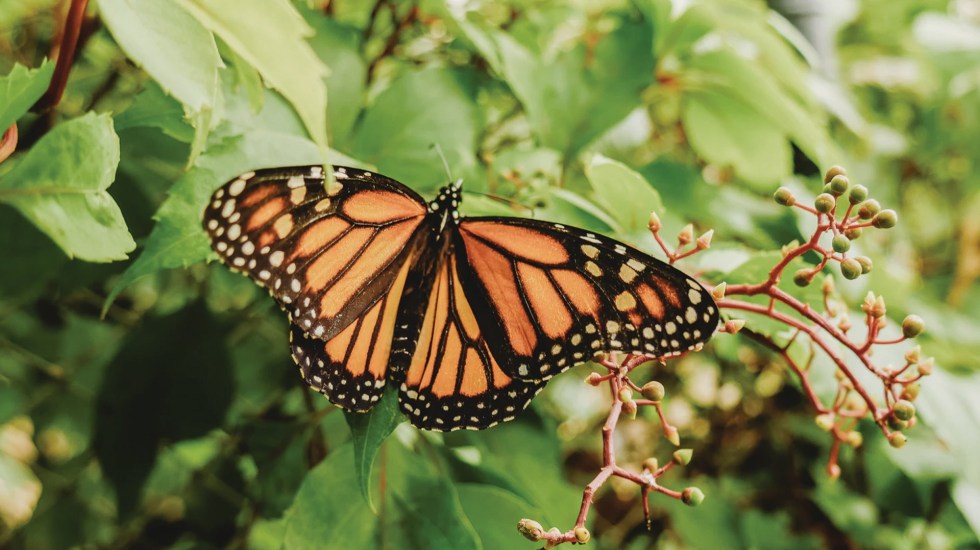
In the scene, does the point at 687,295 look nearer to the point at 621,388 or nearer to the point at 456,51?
the point at 621,388

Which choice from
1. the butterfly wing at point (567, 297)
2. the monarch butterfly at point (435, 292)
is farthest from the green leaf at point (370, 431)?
the butterfly wing at point (567, 297)

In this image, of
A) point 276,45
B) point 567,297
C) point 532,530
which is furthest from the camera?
point 567,297

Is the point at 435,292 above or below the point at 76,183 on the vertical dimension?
below

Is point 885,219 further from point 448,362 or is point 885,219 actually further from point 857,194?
point 448,362

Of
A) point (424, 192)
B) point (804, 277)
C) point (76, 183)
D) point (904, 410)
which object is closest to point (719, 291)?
point (804, 277)

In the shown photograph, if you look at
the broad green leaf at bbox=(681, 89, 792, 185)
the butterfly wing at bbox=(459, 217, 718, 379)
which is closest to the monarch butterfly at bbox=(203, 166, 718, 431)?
the butterfly wing at bbox=(459, 217, 718, 379)

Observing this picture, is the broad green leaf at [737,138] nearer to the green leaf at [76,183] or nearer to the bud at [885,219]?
the bud at [885,219]

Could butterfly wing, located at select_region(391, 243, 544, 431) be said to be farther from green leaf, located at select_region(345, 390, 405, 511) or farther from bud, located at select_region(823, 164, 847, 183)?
bud, located at select_region(823, 164, 847, 183)
